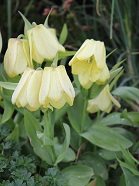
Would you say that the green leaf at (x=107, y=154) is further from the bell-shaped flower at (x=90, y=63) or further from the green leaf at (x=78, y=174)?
the bell-shaped flower at (x=90, y=63)

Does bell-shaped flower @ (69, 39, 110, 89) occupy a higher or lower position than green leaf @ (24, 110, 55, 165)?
higher

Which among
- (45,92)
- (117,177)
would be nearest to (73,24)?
(117,177)

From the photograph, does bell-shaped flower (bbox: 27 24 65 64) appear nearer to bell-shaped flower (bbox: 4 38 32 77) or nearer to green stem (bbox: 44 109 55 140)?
bell-shaped flower (bbox: 4 38 32 77)

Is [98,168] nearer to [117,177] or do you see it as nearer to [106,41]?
[117,177]

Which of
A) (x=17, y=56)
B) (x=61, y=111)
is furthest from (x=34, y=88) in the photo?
(x=61, y=111)

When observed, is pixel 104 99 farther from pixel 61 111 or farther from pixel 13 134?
pixel 13 134

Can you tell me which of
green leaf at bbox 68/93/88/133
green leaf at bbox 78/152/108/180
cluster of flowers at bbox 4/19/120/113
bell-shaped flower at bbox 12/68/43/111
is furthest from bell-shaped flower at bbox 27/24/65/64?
green leaf at bbox 78/152/108/180
